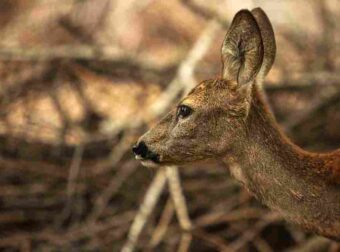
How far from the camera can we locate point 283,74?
20.4 ft

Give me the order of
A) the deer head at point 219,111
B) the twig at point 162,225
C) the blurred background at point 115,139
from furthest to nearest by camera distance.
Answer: the blurred background at point 115,139 < the twig at point 162,225 < the deer head at point 219,111

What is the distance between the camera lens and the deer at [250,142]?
2.96 m

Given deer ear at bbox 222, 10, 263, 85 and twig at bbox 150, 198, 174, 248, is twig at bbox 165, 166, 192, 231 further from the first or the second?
deer ear at bbox 222, 10, 263, 85

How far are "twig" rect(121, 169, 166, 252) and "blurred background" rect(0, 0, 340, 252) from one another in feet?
0.05

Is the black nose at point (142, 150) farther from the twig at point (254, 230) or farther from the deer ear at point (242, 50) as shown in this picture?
the twig at point (254, 230)

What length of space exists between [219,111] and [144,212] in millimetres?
1817

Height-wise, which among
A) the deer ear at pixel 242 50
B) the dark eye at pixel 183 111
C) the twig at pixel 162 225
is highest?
the deer ear at pixel 242 50

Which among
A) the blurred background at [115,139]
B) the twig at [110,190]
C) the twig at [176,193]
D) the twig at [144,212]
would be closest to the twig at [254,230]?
the blurred background at [115,139]

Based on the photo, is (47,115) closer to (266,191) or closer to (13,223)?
(13,223)

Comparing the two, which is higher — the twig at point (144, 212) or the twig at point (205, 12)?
the twig at point (205, 12)

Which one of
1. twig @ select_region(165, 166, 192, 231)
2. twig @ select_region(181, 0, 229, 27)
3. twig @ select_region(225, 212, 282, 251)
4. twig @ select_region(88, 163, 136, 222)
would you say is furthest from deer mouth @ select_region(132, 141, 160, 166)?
twig @ select_region(181, 0, 229, 27)

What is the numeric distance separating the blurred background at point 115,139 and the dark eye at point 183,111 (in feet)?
5.23

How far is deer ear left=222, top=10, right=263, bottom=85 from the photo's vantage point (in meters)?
3.00

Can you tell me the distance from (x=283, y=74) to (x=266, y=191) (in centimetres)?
331
